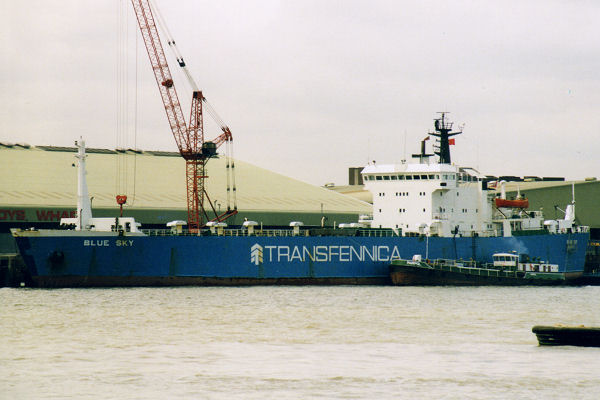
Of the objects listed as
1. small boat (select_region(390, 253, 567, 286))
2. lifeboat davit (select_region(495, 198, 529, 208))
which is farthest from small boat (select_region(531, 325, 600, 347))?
lifeboat davit (select_region(495, 198, 529, 208))

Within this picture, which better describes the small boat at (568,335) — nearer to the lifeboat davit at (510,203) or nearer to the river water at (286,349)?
the river water at (286,349)

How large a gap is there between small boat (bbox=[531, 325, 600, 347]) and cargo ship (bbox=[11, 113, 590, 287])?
32.6m

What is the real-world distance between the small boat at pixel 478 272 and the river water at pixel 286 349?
10949 mm

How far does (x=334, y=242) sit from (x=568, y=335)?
3420cm

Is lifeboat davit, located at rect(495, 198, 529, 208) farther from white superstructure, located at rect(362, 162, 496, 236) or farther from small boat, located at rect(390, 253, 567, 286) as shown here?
small boat, located at rect(390, 253, 567, 286)

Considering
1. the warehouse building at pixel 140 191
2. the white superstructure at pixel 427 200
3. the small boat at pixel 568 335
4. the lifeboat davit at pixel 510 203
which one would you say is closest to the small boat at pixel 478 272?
the white superstructure at pixel 427 200

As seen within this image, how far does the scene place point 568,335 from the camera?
36750 mm

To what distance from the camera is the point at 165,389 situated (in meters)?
29.5

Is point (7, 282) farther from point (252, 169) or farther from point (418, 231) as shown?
point (252, 169)

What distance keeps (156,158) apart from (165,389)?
77512 millimetres

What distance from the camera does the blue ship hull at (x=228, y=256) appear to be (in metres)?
63.3

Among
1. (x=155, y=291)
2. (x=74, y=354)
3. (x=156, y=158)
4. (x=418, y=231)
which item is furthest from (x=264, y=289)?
(x=156, y=158)

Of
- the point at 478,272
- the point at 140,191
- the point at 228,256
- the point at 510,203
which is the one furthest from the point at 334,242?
the point at 140,191

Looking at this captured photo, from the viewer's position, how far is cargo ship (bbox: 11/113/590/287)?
6378cm
